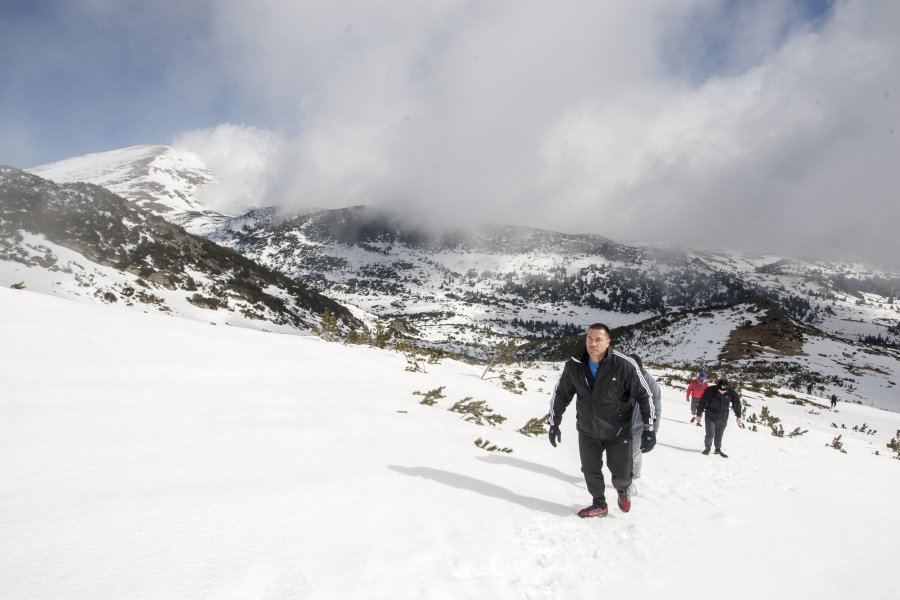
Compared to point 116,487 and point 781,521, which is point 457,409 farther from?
point 116,487

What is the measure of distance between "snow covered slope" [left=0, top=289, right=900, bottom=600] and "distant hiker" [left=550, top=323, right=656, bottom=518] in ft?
1.32

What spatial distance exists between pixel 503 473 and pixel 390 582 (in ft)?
9.67

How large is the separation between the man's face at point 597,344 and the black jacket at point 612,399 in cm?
7

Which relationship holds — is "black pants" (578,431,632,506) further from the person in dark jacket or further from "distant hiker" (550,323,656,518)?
the person in dark jacket

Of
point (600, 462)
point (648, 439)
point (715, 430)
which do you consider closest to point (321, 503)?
point (600, 462)

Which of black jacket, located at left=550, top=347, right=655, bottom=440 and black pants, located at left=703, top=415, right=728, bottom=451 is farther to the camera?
black pants, located at left=703, top=415, right=728, bottom=451

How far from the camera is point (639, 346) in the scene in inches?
2376

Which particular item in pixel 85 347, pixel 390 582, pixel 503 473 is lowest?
pixel 503 473

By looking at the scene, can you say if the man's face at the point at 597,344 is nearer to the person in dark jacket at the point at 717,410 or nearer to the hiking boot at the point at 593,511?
the hiking boot at the point at 593,511

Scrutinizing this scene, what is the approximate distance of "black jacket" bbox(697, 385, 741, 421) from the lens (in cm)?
865

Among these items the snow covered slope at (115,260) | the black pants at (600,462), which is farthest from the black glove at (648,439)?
the snow covered slope at (115,260)

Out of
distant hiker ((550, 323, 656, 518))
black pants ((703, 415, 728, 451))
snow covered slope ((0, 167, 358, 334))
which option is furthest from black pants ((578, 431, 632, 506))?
snow covered slope ((0, 167, 358, 334))

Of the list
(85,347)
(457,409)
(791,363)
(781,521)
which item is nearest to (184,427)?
(85,347)

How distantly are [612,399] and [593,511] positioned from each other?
1.19m
